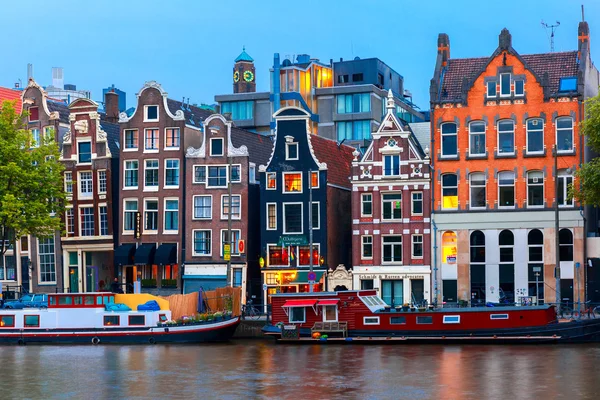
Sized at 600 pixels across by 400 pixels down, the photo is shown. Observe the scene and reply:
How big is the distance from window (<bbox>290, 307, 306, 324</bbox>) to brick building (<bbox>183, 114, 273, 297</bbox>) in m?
15.9

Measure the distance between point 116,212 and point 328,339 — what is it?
90.8ft

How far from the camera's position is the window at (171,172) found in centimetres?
8836

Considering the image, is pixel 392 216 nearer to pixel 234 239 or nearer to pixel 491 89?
pixel 491 89

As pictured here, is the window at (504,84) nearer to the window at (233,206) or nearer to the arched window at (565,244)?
the arched window at (565,244)

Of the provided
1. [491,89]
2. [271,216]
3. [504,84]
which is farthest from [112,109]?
[504,84]

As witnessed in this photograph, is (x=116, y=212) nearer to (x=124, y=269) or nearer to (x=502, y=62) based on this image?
(x=124, y=269)

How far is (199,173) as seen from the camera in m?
87.4

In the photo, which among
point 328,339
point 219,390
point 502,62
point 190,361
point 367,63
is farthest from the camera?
point 367,63

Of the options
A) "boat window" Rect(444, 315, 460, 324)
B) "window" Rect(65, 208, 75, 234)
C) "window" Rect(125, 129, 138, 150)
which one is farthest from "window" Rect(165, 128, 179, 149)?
"boat window" Rect(444, 315, 460, 324)

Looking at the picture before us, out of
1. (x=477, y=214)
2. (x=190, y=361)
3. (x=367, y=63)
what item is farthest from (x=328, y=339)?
(x=367, y=63)

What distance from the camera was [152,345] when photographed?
71.2 meters

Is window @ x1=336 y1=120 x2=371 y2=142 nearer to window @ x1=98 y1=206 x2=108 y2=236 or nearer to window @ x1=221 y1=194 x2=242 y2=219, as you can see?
window @ x1=221 y1=194 x2=242 y2=219

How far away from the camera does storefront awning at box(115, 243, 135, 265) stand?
8762cm

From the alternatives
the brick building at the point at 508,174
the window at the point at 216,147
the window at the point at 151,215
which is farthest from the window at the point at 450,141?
the window at the point at 151,215
